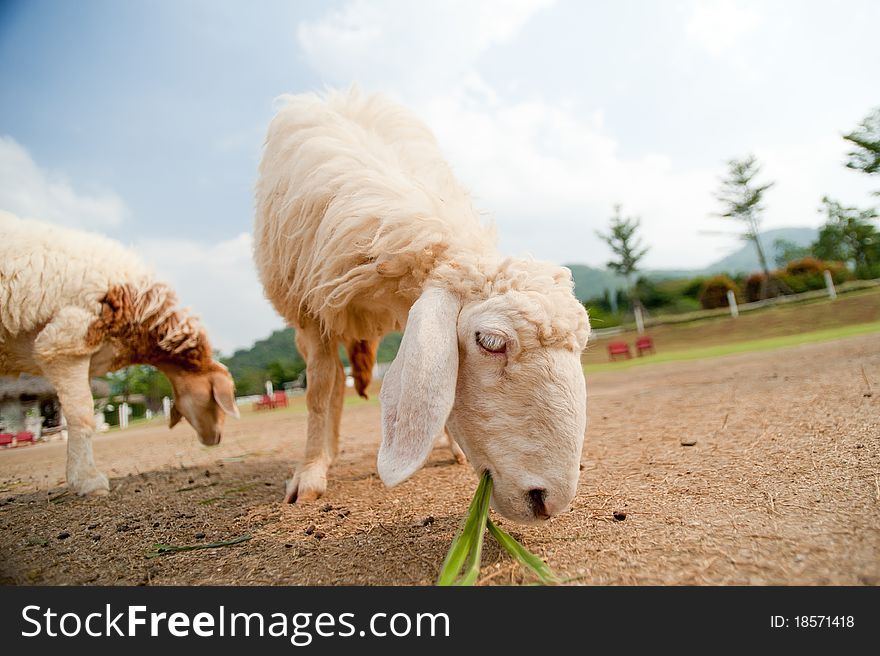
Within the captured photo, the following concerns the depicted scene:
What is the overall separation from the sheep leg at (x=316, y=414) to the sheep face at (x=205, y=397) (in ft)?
6.87

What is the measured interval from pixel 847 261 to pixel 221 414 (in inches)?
2147

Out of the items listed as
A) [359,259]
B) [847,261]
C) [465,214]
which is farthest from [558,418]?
[847,261]

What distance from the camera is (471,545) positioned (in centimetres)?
162

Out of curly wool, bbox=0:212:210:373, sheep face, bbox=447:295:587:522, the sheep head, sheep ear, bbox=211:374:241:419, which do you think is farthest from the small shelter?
sheep face, bbox=447:295:587:522

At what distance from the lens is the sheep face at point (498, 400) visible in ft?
5.64

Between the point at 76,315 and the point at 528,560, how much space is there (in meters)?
3.92

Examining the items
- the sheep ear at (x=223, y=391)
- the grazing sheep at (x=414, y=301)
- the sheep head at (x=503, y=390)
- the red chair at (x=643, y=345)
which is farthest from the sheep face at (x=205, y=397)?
the red chair at (x=643, y=345)

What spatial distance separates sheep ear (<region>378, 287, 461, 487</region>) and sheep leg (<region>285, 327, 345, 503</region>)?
149cm

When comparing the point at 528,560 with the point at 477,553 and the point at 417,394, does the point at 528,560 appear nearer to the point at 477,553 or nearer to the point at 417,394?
the point at 477,553

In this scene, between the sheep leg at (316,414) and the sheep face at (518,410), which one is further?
the sheep leg at (316,414)

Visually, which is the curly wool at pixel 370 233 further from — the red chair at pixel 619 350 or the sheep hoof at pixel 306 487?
the red chair at pixel 619 350

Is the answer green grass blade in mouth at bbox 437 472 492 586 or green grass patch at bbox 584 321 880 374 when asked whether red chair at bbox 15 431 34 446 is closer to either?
green grass blade in mouth at bbox 437 472 492 586

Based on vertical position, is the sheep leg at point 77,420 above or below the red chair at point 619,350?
above

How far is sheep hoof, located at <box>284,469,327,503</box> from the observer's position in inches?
118
